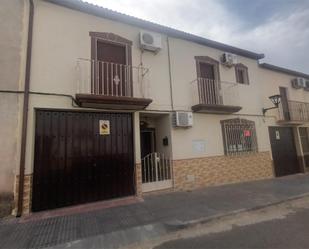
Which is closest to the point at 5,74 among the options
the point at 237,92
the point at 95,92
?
the point at 95,92

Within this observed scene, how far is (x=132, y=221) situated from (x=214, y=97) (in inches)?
243

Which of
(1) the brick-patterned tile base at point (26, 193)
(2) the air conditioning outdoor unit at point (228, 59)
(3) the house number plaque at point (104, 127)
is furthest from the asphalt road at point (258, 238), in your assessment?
(2) the air conditioning outdoor unit at point (228, 59)

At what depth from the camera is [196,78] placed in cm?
848

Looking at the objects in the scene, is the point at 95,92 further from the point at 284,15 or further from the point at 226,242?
the point at 284,15

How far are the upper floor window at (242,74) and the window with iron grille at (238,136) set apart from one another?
2.09m

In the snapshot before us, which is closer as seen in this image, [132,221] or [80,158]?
[132,221]

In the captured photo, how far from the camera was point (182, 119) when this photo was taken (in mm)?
7574

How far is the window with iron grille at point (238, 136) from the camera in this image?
880 cm

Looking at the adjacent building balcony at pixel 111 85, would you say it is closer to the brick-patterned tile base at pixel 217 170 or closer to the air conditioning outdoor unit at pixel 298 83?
the brick-patterned tile base at pixel 217 170

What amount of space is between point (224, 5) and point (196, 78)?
2.92m

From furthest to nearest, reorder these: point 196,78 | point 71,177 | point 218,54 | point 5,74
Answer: point 218,54
point 196,78
point 71,177
point 5,74

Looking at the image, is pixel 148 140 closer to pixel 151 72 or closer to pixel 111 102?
pixel 151 72

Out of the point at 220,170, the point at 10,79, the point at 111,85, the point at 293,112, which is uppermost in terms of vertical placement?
the point at 111,85

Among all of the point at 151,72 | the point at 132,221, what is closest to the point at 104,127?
the point at 151,72
